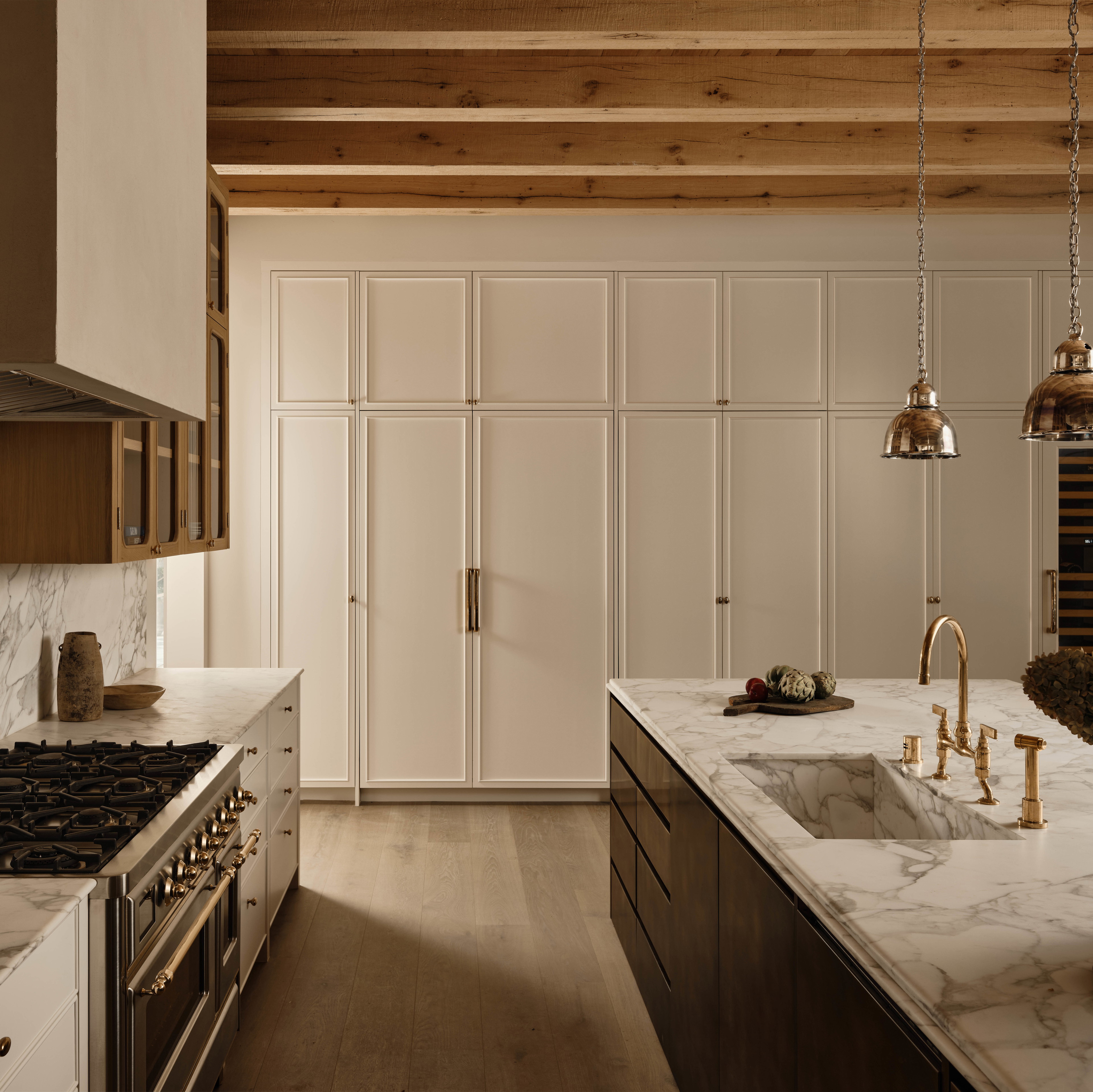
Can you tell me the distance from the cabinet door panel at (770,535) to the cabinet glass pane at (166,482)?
2600 millimetres

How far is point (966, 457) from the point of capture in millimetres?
4500

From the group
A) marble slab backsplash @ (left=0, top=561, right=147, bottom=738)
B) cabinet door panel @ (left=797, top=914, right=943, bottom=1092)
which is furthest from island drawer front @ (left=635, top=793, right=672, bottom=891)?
marble slab backsplash @ (left=0, top=561, right=147, bottom=738)

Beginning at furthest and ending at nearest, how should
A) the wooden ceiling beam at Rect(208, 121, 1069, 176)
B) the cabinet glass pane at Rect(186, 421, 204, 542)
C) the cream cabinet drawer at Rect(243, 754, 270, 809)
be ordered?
the wooden ceiling beam at Rect(208, 121, 1069, 176)
the cabinet glass pane at Rect(186, 421, 204, 542)
the cream cabinet drawer at Rect(243, 754, 270, 809)

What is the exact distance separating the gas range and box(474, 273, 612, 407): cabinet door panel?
259 centimetres

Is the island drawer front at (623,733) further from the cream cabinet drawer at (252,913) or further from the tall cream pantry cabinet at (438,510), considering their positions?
the tall cream pantry cabinet at (438,510)

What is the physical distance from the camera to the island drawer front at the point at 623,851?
2.71 meters

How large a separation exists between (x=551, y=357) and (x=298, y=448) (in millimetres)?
1295

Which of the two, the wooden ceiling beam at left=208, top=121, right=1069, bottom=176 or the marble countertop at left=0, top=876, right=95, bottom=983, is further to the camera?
the wooden ceiling beam at left=208, top=121, right=1069, bottom=176

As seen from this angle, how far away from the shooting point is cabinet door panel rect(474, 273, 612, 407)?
14.4ft

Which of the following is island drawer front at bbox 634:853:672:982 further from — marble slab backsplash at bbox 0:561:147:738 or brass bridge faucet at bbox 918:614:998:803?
marble slab backsplash at bbox 0:561:147:738

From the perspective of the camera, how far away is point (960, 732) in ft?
6.39

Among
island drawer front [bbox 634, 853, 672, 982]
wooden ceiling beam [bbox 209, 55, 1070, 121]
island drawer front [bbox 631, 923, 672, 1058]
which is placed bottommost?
island drawer front [bbox 631, 923, 672, 1058]

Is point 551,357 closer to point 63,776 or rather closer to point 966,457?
point 966,457

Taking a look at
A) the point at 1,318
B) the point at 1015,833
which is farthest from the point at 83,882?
the point at 1015,833
